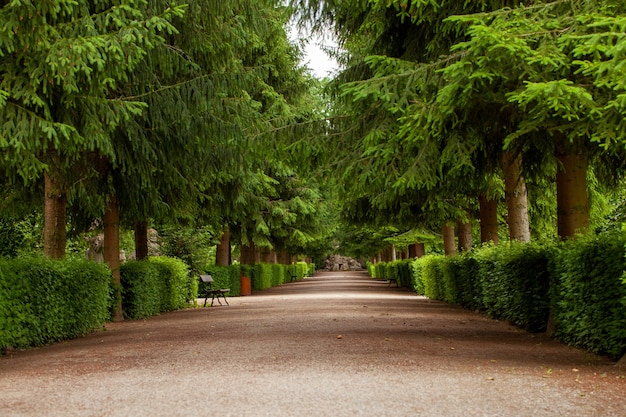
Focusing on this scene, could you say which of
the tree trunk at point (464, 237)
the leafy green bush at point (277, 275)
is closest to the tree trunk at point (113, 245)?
the tree trunk at point (464, 237)

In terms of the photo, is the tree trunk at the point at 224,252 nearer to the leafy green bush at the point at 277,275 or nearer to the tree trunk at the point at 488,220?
the leafy green bush at the point at 277,275

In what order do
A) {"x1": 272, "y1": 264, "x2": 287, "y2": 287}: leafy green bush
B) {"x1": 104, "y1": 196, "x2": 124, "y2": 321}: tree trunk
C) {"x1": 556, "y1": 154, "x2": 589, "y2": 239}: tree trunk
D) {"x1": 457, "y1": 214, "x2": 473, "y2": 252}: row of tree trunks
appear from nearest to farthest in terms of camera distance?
{"x1": 556, "y1": 154, "x2": 589, "y2": 239}: tree trunk → {"x1": 104, "y1": 196, "x2": 124, "y2": 321}: tree trunk → {"x1": 457, "y1": 214, "x2": 473, "y2": 252}: row of tree trunks → {"x1": 272, "y1": 264, "x2": 287, "y2": 287}: leafy green bush

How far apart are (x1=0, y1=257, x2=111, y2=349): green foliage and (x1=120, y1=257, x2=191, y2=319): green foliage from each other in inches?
112

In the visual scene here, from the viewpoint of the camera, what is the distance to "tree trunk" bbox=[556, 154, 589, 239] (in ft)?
35.4

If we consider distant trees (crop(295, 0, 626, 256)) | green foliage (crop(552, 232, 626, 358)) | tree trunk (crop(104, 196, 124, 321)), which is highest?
distant trees (crop(295, 0, 626, 256))

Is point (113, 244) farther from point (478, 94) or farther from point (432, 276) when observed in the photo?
point (432, 276)

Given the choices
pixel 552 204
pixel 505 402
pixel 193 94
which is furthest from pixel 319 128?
pixel 552 204

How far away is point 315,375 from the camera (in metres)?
7.03

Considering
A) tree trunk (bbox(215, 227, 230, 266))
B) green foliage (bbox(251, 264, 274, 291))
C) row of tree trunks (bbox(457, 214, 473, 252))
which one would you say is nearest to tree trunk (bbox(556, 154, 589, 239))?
row of tree trunks (bbox(457, 214, 473, 252))

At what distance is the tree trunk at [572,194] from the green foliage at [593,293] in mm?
1132

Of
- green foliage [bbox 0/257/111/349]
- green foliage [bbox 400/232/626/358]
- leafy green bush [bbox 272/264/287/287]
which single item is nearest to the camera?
green foliage [bbox 400/232/626/358]

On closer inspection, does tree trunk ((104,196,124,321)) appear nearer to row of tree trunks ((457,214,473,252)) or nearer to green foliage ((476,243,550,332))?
green foliage ((476,243,550,332))

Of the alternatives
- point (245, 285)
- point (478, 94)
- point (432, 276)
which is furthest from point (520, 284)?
point (245, 285)

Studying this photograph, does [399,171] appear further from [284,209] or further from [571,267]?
[284,209]
